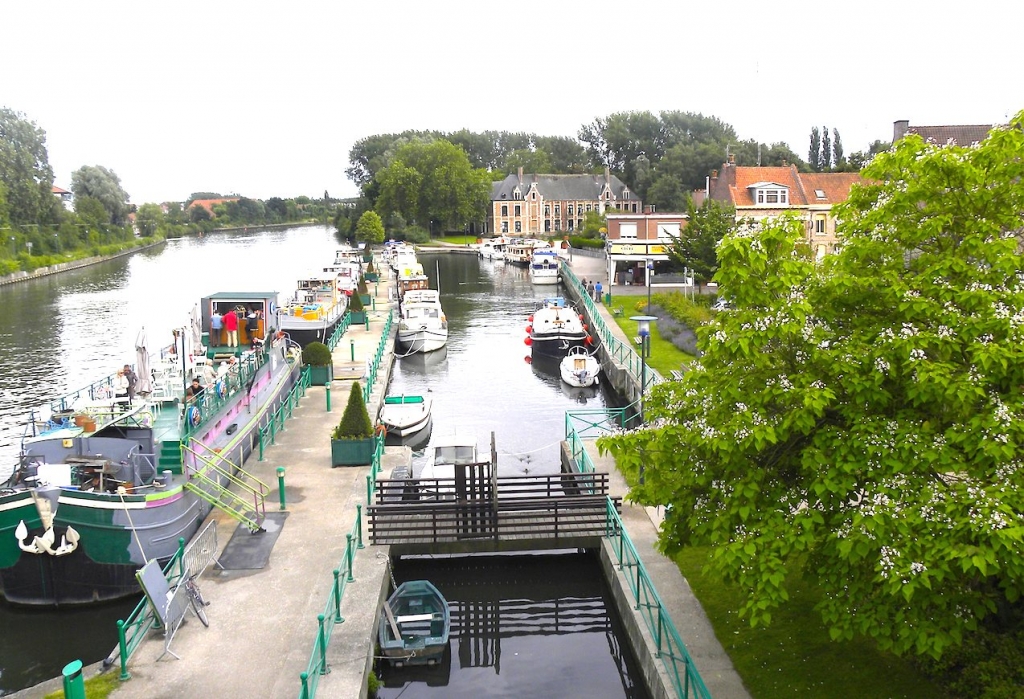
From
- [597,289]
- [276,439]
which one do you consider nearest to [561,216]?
[597,289]

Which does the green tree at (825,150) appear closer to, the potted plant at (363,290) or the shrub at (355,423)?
the potted plant at (363,290)

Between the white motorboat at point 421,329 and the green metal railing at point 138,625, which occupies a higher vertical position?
the white motorboat at point 421,329

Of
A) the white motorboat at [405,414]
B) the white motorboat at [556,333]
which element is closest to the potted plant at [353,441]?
the white motorboat at [405,414]

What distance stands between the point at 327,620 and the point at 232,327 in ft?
56.4

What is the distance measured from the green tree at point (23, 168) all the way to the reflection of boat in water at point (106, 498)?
92.4 m

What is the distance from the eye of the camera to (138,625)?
1548cm

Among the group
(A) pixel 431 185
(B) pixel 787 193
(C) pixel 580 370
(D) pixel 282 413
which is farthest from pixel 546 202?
(D) pixel 282 413

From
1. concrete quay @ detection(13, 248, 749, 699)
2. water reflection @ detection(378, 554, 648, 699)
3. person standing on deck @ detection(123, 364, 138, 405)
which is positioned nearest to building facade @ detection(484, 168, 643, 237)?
person standing on deck @ detection(123, 364, 138, 405)

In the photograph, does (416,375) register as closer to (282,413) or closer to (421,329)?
(421,329)

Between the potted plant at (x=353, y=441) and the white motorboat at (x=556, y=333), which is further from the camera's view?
the white motorboat at (x=556, y=333)

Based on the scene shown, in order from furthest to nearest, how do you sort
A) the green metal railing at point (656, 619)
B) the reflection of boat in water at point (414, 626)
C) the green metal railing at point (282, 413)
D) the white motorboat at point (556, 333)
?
the white motorboat at point (556, 333) < the green metal railing at point (282, 413) < the reflection of boat in water at point (414, 626) < the green metal railing at point (656, 619)

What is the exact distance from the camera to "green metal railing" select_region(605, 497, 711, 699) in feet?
42.3

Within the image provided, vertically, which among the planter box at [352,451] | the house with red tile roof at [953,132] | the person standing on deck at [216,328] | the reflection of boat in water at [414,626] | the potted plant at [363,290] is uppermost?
the house with red tile roof at [953,132]

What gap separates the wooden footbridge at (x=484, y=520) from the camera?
19.4 metres
